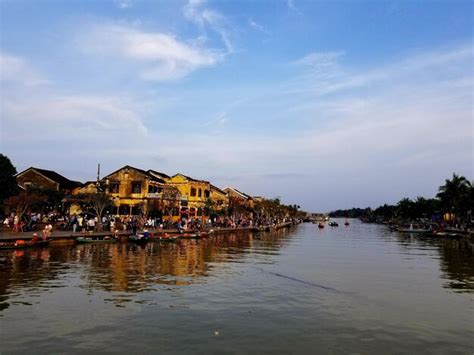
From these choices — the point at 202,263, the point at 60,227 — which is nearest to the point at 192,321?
→ the point at 202,263

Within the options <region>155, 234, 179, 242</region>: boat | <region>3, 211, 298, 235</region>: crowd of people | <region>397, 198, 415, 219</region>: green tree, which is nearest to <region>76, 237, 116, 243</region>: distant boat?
<region>3, 211, 298, 235</region>: crowd of people

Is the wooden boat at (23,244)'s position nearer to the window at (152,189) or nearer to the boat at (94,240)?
the boat at (94,240)

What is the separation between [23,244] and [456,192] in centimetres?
9187

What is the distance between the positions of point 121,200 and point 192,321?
65.7 m

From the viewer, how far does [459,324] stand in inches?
704

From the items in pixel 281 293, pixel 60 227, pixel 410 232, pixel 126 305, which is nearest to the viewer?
pixel 126 305

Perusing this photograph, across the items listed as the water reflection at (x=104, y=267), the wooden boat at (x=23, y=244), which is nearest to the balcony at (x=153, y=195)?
the water reflection at (x=104, y=267)

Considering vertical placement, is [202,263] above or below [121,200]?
below

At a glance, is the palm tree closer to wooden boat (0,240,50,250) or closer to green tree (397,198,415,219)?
green tree (397,198,415,219)

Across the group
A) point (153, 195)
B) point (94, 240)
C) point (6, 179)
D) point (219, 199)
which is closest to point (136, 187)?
point (153, 195)

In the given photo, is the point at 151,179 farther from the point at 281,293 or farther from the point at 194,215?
the point at 281,293

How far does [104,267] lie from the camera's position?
1231 inches

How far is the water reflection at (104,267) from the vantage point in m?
24.1

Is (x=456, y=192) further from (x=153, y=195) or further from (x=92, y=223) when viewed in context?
(x=92, y=223)
